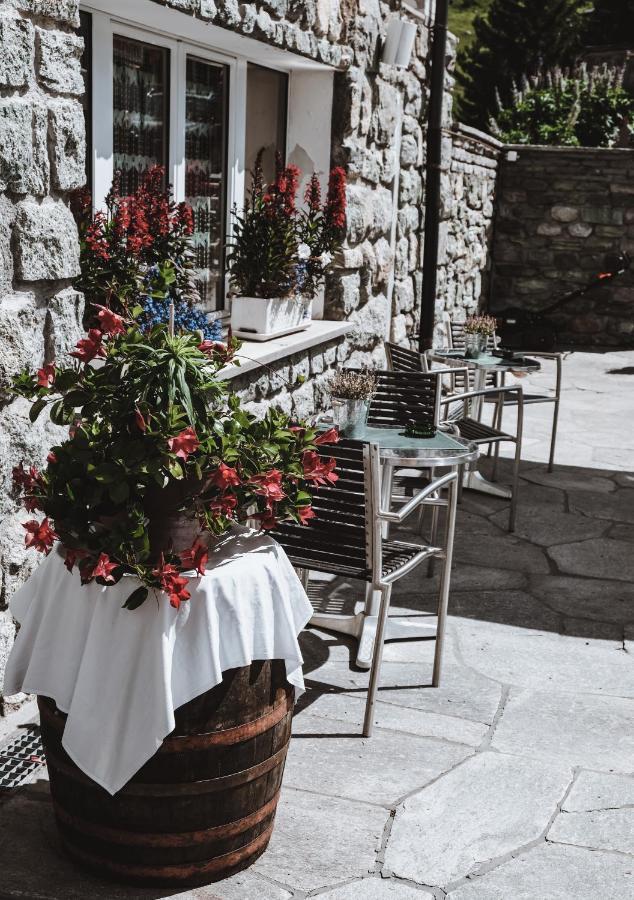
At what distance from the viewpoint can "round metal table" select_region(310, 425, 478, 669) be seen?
3742 mm

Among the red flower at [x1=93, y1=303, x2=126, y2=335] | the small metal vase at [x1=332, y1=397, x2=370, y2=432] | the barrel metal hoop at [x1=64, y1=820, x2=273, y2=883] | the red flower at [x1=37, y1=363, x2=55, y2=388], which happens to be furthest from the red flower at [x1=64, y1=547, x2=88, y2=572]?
the small metal vase at [x1=332, y1=397, x2=370, y2=432]

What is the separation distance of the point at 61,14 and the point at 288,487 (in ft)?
5.30

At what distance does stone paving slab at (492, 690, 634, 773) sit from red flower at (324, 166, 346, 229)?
2.87 metres

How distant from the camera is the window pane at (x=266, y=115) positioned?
5605mm

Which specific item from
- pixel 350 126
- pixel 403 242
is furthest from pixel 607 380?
pixel 350 126

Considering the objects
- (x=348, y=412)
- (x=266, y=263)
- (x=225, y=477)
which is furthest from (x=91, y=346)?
(x=266, y=263)

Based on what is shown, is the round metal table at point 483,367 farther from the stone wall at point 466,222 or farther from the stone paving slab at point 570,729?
the stone paving slab at point 570,729

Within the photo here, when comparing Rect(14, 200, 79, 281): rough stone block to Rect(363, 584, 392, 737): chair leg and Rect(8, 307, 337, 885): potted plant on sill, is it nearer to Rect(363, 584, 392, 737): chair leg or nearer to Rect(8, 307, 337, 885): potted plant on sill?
Rect(8, 307, 337, 885): potted plant on sill

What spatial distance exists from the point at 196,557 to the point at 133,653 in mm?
250

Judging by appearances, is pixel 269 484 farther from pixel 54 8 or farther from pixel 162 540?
pixel 54 8

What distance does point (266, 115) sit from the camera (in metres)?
5.79

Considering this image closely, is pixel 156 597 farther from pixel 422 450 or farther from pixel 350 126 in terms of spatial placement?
pixel 350 126

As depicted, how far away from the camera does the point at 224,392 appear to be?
2.56m

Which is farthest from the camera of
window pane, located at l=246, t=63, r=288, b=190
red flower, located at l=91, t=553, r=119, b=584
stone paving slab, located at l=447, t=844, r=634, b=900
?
window pane, located at l=246, t=63, r=288, b=190
